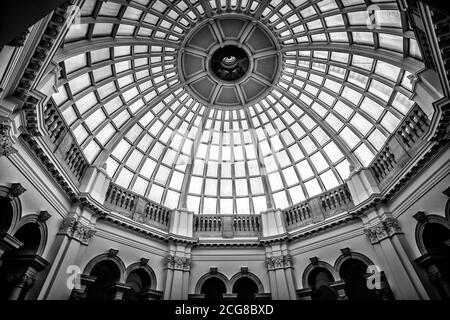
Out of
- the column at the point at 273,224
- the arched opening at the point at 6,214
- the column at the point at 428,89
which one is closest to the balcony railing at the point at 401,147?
the column at the point at 428,89

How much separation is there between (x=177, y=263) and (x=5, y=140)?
39.2 ft

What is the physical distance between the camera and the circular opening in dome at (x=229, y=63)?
17.8 meters

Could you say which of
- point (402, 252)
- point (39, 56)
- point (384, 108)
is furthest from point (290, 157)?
point (39, 56)

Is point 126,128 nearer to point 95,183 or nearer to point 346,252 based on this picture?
point 95,183

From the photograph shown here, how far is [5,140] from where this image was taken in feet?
30.4

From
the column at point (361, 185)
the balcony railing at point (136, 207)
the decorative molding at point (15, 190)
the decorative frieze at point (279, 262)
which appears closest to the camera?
the decorative molding at point (15, 190)

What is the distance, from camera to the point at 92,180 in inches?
626

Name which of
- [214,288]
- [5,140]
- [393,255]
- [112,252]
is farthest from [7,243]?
[393,255]

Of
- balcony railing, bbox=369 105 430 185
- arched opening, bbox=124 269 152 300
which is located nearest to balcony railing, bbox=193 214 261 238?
arched opening, bbox=124 269 152 300

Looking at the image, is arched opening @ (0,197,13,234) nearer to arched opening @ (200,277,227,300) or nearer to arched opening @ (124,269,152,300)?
arched opening @ (124,269,152,300)

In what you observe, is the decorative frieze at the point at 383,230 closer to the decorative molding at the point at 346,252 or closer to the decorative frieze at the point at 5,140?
the decorative molding at the point at 346,252

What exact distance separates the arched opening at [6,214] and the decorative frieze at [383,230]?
18557mm
